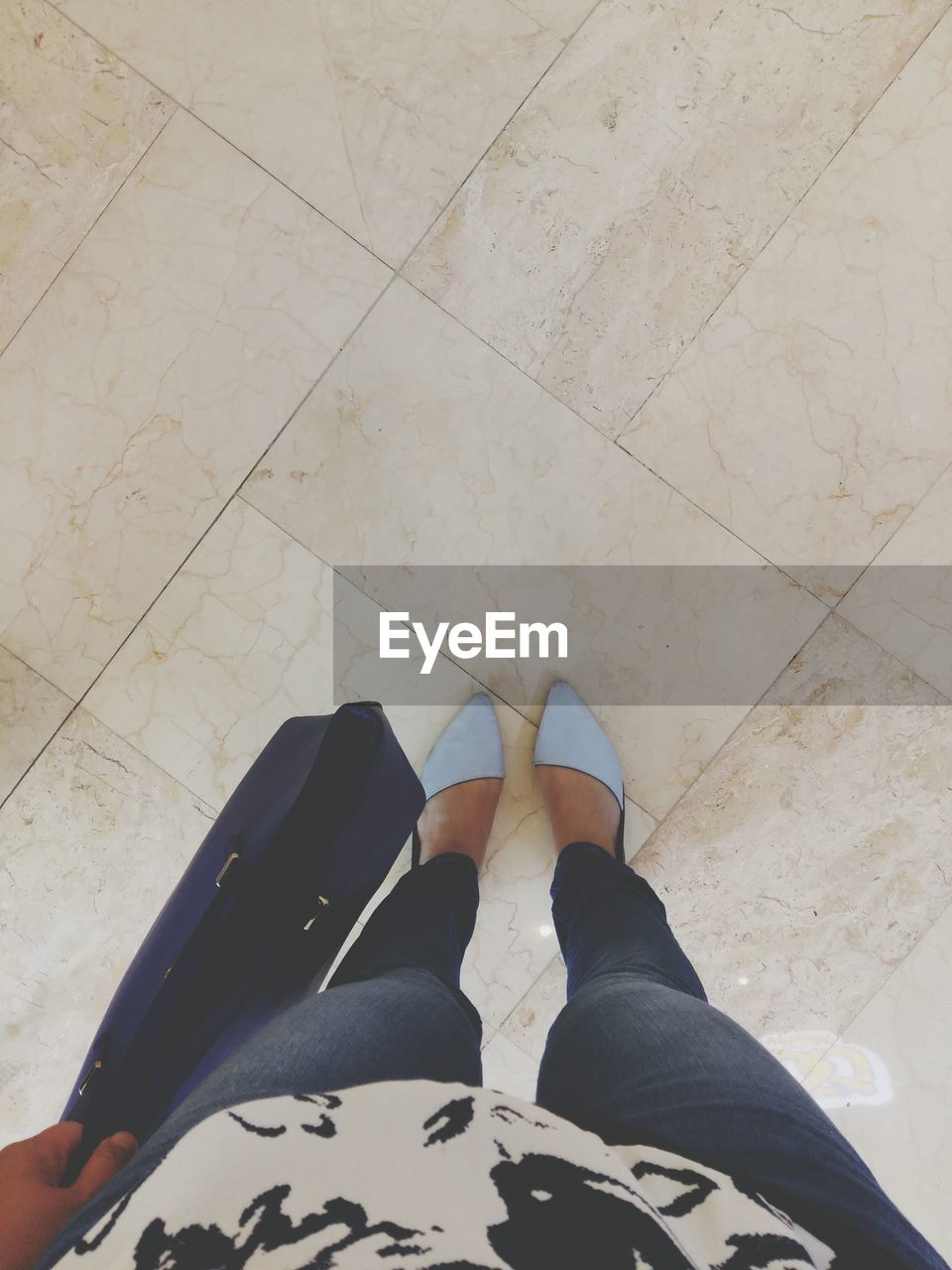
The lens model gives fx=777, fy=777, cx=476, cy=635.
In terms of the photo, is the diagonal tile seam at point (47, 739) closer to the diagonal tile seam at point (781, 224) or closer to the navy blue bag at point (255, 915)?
the navy blue bag at point (255, 915)

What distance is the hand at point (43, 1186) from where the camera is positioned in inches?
20.9

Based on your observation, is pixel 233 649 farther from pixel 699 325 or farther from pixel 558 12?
pixel 558 12

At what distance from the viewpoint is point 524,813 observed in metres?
1.16

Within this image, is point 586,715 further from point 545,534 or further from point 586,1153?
point 586,1153

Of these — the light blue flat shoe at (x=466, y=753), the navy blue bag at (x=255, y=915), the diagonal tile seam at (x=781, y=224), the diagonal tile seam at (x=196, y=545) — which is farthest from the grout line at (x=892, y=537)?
the diagonal tile seam at (x=196, y=545)

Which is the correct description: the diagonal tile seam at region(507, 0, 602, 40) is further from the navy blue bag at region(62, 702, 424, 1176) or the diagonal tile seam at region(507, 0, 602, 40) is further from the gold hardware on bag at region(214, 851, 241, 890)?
the gold hardware on bag at region(214, 851, 241, 890)

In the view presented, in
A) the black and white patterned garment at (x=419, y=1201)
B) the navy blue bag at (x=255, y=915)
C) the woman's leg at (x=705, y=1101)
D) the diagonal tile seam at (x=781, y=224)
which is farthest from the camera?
the diagonal tile seam at (x=781, y=224)

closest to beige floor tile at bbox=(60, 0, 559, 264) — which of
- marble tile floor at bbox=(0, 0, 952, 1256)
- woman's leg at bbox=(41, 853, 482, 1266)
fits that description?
marble tile floor at bbox=(0, 0, 952, 1256)

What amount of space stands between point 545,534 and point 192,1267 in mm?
884

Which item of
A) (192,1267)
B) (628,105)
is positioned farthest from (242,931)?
(628,105)

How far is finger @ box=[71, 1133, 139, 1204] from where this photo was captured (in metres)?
0.60

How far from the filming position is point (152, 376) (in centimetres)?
111

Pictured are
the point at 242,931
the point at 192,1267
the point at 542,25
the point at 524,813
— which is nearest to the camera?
the point at 192,1267

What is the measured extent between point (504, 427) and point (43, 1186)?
0.95 meters
